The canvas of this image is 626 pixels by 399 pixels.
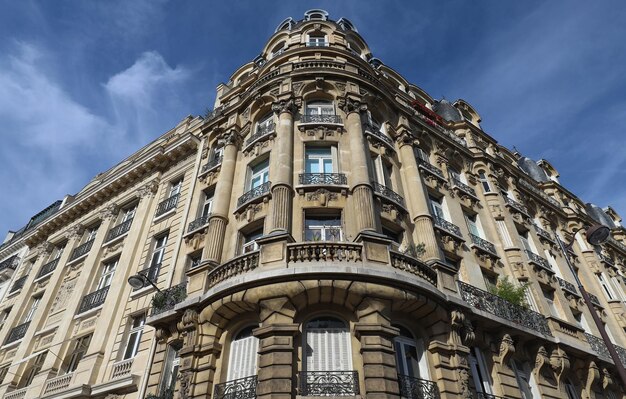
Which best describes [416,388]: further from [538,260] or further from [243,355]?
[538,260]

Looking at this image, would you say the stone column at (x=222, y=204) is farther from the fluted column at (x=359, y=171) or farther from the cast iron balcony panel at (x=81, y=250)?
the cast iron balcony panel at (x=81, y=250)

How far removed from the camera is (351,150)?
15391 millimetres

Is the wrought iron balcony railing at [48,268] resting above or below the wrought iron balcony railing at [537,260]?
above

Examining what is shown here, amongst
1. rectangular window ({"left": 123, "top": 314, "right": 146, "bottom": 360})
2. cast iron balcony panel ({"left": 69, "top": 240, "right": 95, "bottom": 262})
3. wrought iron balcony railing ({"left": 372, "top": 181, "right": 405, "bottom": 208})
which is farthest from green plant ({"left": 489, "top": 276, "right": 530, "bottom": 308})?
cast iron balcony panel ({"left": 69, "top": 240, "right": 95, "bottom": 262})

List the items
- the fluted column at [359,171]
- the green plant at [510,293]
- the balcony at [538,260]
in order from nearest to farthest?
the fluted column at [359,171], the green plant at [510,293], the balcony at [538,260]

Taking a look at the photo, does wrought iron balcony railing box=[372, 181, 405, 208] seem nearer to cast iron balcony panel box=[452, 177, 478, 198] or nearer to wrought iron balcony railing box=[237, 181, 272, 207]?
wrought iron balcony railing box=[237, 181, 272, 207]

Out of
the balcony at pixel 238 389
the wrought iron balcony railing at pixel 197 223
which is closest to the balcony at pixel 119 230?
the wrought iron balcony railing at pixel 197 223

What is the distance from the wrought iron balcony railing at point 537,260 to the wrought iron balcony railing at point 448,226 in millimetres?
4446

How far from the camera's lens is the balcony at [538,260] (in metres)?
19.1

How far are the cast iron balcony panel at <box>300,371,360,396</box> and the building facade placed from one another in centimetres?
4

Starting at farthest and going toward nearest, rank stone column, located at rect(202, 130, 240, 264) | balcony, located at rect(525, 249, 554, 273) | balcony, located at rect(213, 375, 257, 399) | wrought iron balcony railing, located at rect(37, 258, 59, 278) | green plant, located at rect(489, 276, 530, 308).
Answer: wrought iron balcony railing, located at rect(37, 258, 59, 278) < balcony, located at rect(525, 249, 554, 273) < green plant, located at rect(489, 276, 530, 308) < stone column, located at rect(202, 130, 240, 264) < balcony, located at rect(213, 375, 257, 399)

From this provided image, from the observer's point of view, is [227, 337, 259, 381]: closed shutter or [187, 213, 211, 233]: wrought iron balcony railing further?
[187, 213, 211, 233]: wrought iron balcony railing

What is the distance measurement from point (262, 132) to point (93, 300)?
10254mm

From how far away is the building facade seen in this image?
10.9 metres
